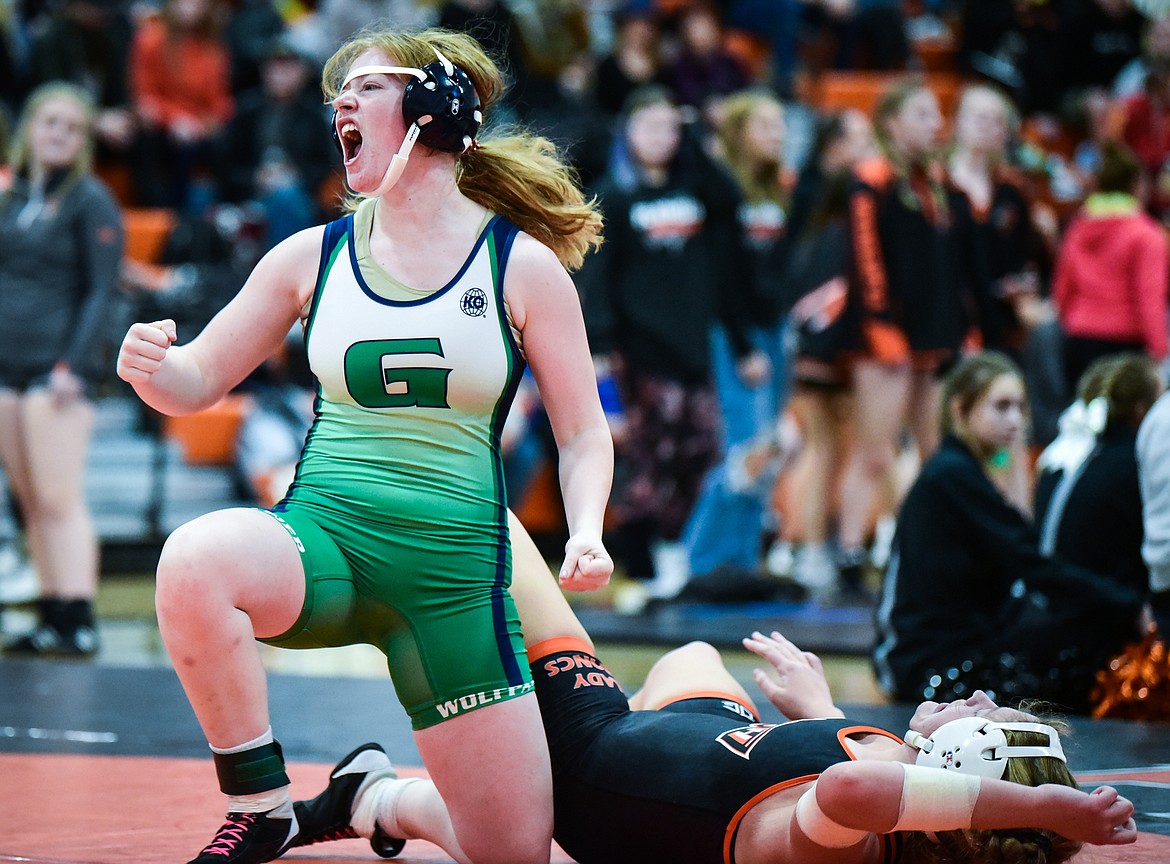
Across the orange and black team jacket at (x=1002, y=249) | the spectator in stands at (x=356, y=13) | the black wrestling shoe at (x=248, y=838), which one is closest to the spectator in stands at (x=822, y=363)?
the orange and black team jacket at (x=1002, y=249)

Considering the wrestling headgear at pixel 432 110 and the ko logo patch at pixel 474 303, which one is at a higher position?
the wrestling headgear at pixel 432 110

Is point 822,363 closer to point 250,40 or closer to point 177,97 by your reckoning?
point 177,97

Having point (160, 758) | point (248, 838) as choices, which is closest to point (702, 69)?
point (160, 758)

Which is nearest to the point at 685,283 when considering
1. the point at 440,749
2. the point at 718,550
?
the point at 718,550

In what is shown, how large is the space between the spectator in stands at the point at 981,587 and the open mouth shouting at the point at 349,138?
253cm

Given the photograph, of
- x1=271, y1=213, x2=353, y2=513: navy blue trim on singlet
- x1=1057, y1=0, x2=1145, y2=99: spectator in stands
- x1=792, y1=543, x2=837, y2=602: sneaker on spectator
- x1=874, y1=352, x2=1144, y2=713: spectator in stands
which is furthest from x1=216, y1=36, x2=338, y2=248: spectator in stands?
x1=271, y1=213, x2=353, y2=513: navy blue trim on singlet

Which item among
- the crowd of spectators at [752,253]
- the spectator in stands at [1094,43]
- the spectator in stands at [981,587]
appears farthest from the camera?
the spectator in stands at [1094,43]

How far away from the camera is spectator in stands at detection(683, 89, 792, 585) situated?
795 centimetres

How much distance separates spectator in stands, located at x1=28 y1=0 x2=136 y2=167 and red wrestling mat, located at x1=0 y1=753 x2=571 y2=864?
7.30m

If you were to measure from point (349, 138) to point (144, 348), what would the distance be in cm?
57

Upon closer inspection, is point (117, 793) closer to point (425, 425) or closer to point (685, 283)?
point (425, 425)

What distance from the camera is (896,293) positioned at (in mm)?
8094

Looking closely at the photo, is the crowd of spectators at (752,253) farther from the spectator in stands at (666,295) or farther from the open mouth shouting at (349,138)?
the open mouth shouting at (349,138)

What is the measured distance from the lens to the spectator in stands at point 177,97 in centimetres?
1124
